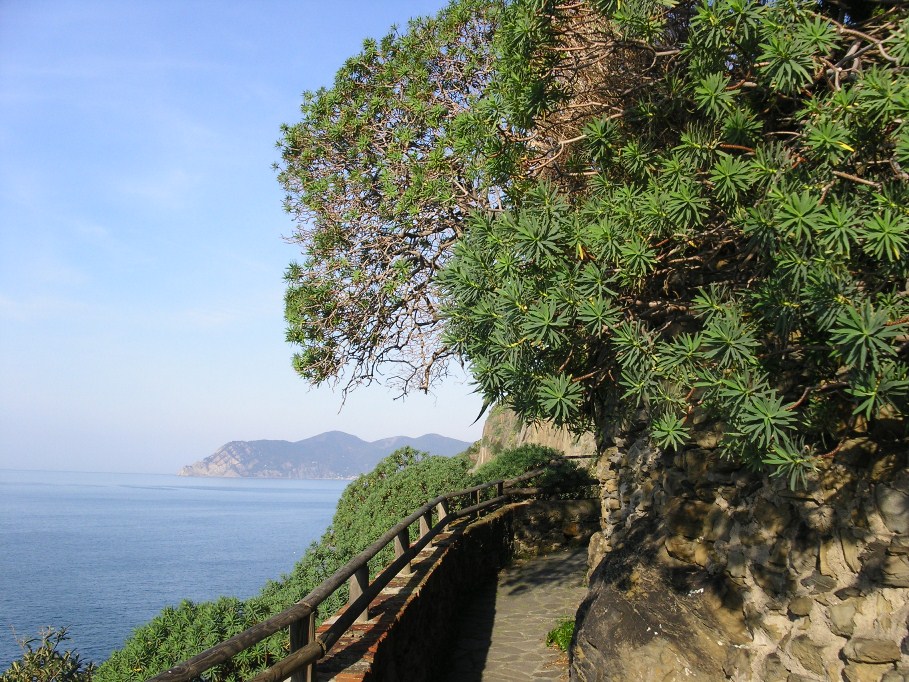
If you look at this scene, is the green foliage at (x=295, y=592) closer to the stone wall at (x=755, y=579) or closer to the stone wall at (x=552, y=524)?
the stone wall at (x=552, y=524)

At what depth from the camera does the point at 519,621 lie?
33.0 ft

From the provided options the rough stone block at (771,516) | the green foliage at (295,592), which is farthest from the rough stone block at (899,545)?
the green foliage at (295,592)

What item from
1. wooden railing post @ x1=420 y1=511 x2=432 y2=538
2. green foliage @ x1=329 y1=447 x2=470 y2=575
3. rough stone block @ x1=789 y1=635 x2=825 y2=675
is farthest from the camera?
green foliage @ x1=329 y1=447 x2=470 y2=575

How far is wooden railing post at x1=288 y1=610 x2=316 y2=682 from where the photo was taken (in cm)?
455

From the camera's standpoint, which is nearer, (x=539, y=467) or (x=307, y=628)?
(x=307, y=628)

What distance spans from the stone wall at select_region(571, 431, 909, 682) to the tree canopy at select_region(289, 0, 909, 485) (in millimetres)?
567

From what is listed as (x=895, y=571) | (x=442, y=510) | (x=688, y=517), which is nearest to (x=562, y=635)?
(x=442, y=510)

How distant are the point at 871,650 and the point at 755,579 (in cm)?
118

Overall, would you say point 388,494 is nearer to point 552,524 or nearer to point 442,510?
point 442,510

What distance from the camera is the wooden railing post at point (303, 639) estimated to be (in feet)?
14.9

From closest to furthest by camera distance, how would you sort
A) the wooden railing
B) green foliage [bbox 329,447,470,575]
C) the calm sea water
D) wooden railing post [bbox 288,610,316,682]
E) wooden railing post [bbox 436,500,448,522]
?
the wooden railing → wooden railing post [bbox 288,610,316,682] → wooden railing post [bbox 436,500,448,522] → green foliage [bbox 329,447,470,575] → the calm sea water

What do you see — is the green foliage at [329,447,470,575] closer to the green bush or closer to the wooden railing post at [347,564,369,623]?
the green bush

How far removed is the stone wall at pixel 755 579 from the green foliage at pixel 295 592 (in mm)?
3398

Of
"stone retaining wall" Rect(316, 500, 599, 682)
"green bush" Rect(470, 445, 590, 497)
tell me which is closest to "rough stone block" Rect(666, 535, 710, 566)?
"stone retaining wall" Rect(316, 500, 599, 682)
